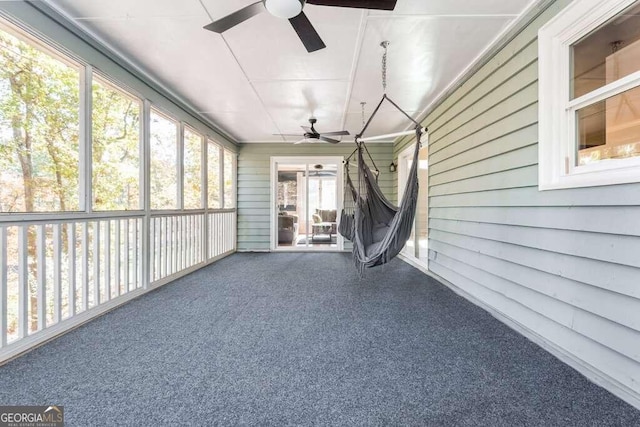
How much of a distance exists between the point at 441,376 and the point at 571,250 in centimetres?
112

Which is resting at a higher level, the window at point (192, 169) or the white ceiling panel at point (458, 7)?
the white ceiling panel at point (458, 7)

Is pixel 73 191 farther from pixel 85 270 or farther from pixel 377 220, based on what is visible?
pixel 377 220

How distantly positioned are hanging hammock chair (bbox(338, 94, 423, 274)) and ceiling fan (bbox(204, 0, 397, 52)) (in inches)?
38.7

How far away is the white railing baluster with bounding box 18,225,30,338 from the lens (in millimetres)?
Answer: 1795

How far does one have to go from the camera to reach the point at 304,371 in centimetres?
161

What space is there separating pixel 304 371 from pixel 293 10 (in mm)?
2164

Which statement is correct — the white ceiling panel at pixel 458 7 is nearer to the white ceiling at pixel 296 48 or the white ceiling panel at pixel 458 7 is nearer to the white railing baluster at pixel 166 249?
the white ceiling at pixel 296 48

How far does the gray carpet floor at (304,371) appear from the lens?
1.28m

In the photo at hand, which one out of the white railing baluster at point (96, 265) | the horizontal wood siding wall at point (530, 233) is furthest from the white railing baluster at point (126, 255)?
the horizontal wood siding wall at point (530, 233)

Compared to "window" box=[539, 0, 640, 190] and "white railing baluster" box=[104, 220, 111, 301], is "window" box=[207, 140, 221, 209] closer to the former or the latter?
"white railing baluster" box=[104, 220, 111, 301]

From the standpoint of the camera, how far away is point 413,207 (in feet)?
8.84

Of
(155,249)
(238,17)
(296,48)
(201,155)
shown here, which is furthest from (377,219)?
(201,155)

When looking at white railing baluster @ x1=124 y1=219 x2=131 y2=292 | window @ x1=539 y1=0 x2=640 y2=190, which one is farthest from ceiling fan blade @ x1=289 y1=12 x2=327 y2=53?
white railing baluster @ x1=124 y1=219 x2=131 y2=292

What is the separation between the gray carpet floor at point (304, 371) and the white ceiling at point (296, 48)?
7.85 feet
